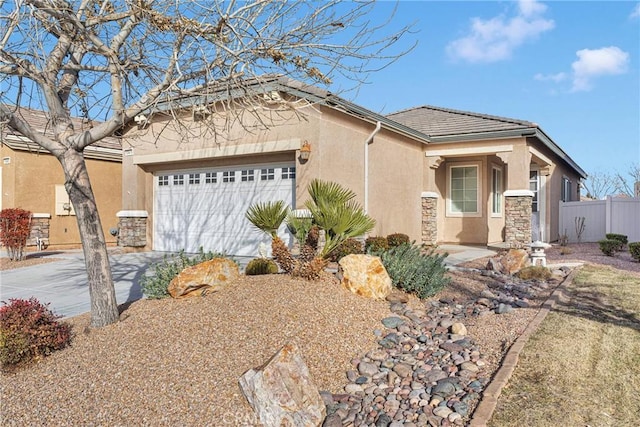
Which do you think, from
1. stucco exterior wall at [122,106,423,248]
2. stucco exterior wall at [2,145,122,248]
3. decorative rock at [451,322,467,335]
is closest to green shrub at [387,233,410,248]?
stucco exterior wall at [122,106,423,248]

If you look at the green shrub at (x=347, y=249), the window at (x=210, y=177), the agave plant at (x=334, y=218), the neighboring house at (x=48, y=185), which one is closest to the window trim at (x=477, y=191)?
the green shrub at (x=347, y=249)

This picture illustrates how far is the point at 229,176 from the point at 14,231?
5589 millimetres

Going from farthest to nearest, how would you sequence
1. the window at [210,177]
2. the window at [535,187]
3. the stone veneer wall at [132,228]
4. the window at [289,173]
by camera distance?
the window at [535,187], the stone veneer wall at [132,228], the window at [210,177], the window at [289,173]

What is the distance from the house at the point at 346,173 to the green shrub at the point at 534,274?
4141 millimetres

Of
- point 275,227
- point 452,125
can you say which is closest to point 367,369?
point 275,227

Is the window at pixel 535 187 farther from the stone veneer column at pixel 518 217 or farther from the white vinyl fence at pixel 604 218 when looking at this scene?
the stone veneer column at pixel 518 217

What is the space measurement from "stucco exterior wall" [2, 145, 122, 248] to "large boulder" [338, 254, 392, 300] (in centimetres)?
1283

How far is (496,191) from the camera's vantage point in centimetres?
1562

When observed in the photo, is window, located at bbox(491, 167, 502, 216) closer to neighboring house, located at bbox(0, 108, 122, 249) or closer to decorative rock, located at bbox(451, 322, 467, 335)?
decorative rock, located at bbox(451, 322, 467, 335)

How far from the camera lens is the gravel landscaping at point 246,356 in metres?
3.68

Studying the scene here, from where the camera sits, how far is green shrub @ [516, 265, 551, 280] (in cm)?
870

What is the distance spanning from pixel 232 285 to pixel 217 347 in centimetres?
181

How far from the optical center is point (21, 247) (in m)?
11.3

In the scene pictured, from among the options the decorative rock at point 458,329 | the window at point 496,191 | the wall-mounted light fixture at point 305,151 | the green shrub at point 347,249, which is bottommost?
the decorative rock at point 458,329
